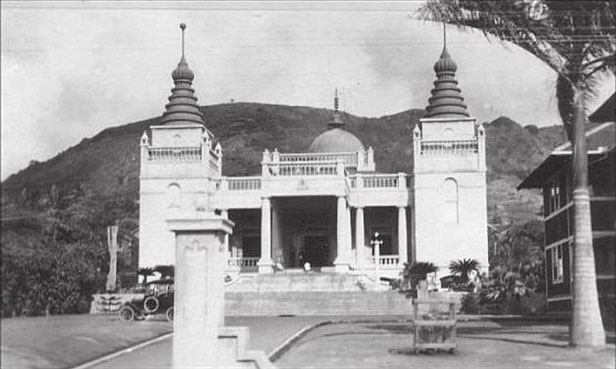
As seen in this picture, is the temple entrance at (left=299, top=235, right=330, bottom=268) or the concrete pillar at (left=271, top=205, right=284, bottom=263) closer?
the concrete pillar at (left=271, top=205, right=284, bottom=263)

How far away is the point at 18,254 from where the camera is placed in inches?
478

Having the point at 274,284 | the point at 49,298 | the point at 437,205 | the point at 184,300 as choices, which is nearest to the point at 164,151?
the point at 274,284

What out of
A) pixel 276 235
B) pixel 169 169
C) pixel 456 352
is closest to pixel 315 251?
pixel 276 235

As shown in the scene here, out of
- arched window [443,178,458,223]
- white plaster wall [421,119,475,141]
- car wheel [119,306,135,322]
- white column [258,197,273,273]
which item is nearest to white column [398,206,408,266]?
arched window [443,178,458,223]

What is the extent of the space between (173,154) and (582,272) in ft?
115

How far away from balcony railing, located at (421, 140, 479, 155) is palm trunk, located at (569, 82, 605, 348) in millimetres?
32390

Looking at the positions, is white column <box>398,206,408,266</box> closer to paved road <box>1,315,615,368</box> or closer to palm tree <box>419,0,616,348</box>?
paved road <box>1,315,615,368</box>

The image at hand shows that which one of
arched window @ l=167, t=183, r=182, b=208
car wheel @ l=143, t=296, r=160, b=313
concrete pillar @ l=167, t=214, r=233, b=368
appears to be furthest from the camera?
arched window @ l=167, t=183, r=182, b=208

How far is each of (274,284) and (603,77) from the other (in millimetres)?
26083

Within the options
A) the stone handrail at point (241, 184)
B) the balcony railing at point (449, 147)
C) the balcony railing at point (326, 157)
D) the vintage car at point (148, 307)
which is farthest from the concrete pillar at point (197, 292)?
the balcony railing at point (326, 157)

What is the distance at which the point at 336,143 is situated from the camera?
60281 mm

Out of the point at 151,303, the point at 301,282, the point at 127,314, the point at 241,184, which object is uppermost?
the point at 241,184

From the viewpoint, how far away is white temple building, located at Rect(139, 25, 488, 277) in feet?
160

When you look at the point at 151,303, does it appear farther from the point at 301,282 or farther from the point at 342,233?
the point at 342,233
